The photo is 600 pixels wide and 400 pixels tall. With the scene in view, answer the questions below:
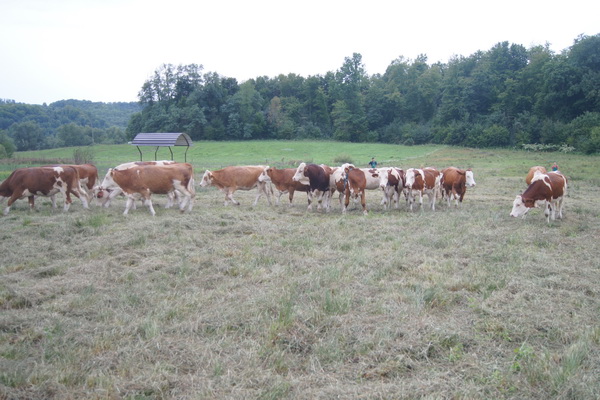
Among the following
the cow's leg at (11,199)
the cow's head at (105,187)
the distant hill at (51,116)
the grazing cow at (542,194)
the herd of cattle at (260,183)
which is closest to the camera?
the grazing cow at (542,194)

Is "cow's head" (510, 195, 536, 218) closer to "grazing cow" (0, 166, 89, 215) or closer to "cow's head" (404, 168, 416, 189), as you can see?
"cow's head" (404, 168, 416, 189)

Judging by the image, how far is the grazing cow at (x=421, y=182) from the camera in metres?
14.8

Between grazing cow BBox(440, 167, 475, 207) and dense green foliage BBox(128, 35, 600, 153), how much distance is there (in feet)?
140

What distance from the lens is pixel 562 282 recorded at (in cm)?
673

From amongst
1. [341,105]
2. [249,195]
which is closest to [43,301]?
[249,195]

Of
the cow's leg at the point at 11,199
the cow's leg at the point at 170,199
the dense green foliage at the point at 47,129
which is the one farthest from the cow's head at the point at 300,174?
the dense green foliage at the point at 47,129

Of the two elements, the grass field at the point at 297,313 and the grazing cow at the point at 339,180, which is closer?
the grass field at the point at 297,313

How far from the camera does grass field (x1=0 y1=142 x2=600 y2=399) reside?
13.3ft

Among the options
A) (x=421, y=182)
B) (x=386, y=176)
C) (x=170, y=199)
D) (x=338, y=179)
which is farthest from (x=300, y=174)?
(x=170, y=199)

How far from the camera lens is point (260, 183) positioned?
16516 millimetres

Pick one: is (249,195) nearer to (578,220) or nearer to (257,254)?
(257,254)

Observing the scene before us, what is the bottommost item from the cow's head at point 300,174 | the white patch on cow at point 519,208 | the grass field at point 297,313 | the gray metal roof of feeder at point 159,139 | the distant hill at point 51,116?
the grass field at point 297,313

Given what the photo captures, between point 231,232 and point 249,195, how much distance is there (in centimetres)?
A: 885

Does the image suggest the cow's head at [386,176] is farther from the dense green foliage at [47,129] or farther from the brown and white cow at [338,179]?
the dense green foliage at [47,129]
